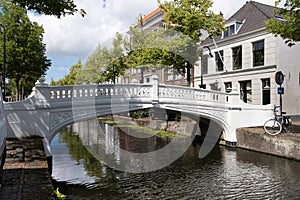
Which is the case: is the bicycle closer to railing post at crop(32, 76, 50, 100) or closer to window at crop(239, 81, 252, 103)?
window at crop(239, 81, 252, 103)

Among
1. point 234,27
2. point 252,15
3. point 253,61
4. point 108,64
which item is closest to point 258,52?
point 253,61

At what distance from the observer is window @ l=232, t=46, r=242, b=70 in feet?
73.4

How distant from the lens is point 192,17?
17.1 meters

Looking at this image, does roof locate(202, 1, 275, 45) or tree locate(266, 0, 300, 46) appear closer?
tree locate(266, 0, 300, 46)

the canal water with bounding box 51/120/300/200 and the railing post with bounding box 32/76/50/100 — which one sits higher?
the railing post with bounding box 32/76/50/100

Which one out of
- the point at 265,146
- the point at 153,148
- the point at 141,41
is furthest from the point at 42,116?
the point at 141,41

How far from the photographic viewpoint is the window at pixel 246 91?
2184 cm

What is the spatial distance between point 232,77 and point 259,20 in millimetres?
4675

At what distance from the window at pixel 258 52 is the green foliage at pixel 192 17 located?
434 centimetres

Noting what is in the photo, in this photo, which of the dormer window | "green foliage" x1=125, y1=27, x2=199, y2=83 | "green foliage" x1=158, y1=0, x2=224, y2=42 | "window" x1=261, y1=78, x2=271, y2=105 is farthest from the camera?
the dormer window

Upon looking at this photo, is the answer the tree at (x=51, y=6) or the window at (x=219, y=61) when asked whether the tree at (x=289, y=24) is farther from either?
the window at (x=219, y=61)

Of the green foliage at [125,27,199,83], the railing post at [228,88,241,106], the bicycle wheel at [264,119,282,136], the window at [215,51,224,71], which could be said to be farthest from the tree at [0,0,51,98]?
the bicycle wheel at [264,119,282,136]

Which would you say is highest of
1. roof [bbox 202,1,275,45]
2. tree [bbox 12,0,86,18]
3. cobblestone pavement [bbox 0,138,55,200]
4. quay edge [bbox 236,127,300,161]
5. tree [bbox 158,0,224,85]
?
roof [bbox 202,1,275,45]

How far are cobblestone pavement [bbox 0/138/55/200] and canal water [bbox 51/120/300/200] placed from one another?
150cm
